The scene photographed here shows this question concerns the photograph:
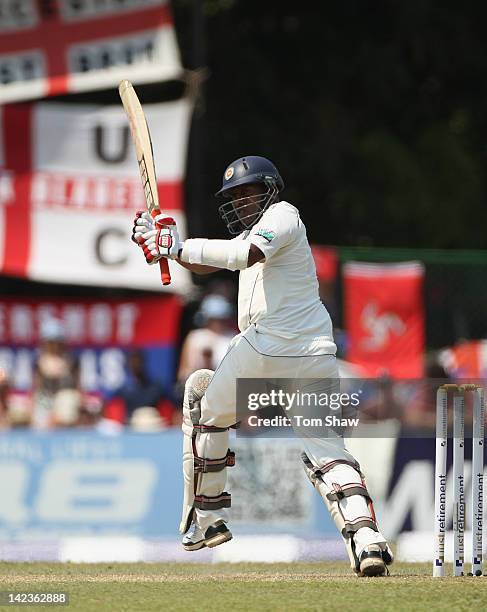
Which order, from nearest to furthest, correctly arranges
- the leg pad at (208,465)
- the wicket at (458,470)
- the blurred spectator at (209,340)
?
the wicket at (458,470) < the leg pad at (208,465) < the blurred spectator at (209,340)

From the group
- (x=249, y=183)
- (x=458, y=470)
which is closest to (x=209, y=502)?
(x=458, y=470)

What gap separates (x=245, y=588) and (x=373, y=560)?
692mm

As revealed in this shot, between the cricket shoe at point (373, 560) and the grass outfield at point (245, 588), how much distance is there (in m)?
0.08

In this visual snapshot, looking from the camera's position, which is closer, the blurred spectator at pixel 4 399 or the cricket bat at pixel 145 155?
the cricket bat at pixel 145 155

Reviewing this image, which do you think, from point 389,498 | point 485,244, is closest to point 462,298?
point 389,498

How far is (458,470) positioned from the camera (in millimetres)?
7109

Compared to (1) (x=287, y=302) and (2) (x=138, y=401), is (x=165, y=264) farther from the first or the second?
(2) (x=138, y=401)

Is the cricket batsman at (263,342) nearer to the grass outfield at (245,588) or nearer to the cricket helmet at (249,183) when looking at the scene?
the cricket helmet at (249,183)

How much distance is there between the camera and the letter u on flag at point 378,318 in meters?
13.2

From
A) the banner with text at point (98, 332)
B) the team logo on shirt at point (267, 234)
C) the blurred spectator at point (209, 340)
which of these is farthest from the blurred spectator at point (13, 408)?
the team logo on shirt at point (267, 234)

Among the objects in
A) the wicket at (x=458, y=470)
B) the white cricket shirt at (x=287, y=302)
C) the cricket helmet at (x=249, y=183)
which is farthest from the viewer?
the cricket helmet at (x=249, y=183)

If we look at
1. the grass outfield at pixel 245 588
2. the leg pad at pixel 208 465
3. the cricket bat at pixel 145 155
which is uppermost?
the cricket bat at pixel 145 155

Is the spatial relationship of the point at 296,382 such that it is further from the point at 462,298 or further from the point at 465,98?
the point at 465,98

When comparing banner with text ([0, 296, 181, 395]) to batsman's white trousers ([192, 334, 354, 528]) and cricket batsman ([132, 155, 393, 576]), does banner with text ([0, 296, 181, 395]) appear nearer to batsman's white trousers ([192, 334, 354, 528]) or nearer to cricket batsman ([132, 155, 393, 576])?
cricket batsman ([132, 155, 393, 576])
